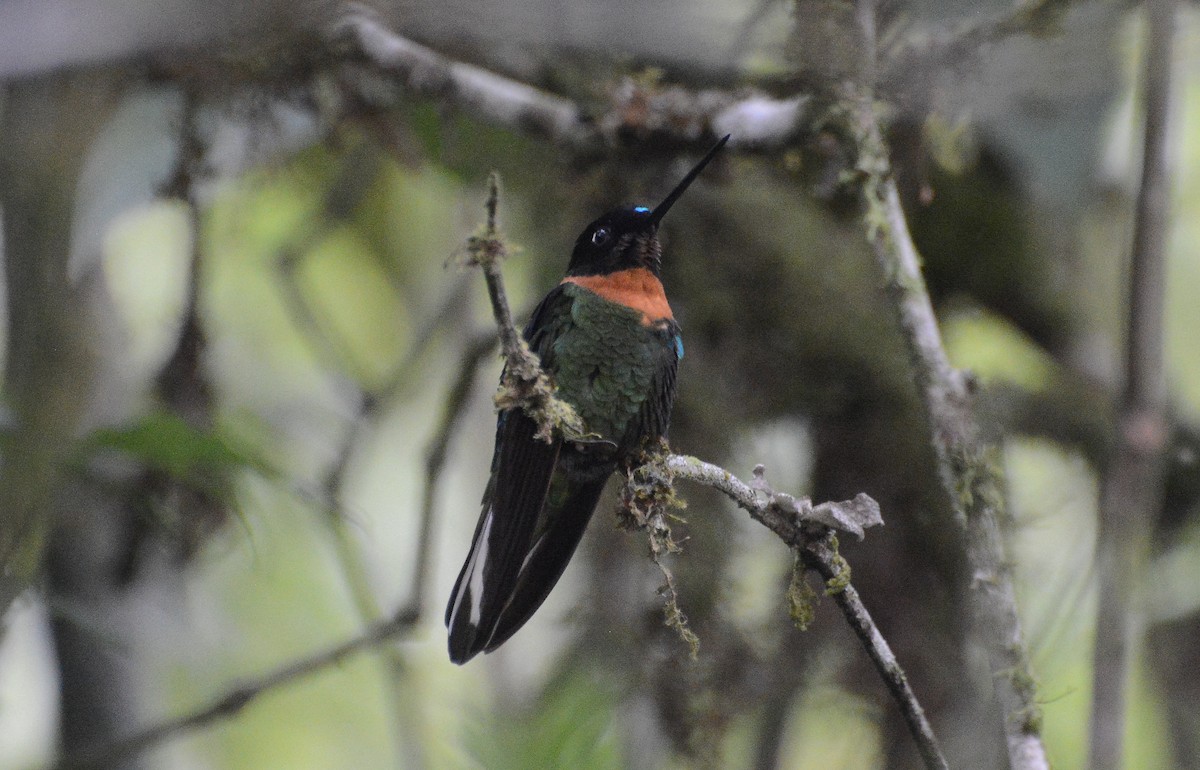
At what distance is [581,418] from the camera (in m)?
2.42

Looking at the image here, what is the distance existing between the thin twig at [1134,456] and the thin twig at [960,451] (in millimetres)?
242

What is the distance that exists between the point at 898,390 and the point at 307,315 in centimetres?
218

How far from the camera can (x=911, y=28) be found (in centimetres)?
310

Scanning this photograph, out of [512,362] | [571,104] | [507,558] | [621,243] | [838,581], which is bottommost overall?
[838,581]

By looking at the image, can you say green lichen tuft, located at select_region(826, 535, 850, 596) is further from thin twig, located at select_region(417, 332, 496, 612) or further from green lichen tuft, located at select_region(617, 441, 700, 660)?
thin twig, located at select_region(417, 332, 496, 612)

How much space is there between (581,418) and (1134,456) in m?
1.08

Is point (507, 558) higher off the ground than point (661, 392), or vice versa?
point (661, 392)

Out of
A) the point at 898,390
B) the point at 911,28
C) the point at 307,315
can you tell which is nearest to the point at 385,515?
the point at 307,315

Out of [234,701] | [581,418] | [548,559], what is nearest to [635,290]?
[581,418]

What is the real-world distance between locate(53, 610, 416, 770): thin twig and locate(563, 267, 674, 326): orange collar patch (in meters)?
1.07

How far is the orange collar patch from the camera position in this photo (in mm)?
2592

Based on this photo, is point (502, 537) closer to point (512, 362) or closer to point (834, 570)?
point (512, 362)

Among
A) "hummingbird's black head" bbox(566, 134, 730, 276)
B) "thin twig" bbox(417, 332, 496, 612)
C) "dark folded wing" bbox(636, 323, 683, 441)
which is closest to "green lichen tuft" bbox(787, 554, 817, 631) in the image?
"dark folded wing" bbox(636, 323, 683, 441)

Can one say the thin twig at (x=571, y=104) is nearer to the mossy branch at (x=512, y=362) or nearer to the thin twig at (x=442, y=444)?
the thin twig at (x=442, y=444)
